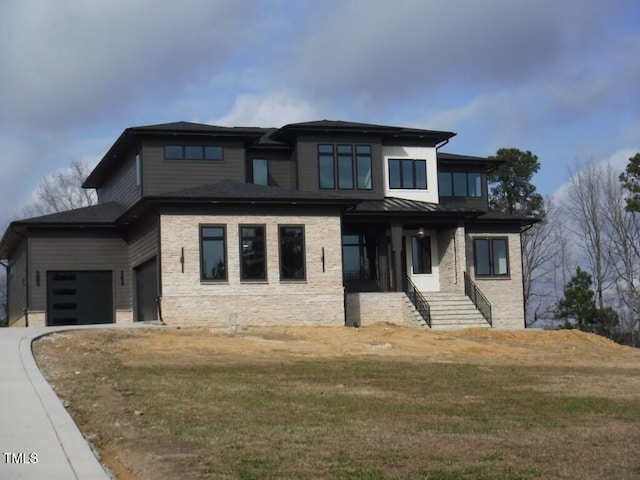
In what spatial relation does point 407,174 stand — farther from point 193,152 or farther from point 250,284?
point 250,284

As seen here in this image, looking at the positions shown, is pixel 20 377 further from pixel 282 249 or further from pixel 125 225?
pixel 125 225

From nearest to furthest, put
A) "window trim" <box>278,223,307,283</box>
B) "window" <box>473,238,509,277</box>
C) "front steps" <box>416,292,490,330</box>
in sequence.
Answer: "window trim" <box>278,223,307,283</box>, "front steps" <box>416,292,490,330</box>, "window" <box>473,238,509,277</box>

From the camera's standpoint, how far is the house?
3023 centimetres

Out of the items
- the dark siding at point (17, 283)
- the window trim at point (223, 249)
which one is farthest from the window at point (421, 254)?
the dark siding at point (17, 283)

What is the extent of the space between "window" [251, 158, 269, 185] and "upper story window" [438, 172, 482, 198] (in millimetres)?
8148

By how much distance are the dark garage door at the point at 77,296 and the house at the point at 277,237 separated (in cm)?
5

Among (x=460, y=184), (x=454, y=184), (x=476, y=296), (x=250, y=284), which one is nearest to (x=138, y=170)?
(x=250, y=284)

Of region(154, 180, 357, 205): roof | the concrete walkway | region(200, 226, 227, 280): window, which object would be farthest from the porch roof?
the concrete walkway

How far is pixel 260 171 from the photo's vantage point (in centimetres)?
3625

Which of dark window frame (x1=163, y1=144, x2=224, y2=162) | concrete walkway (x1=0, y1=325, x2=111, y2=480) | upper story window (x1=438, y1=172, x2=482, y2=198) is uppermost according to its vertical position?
dark window frame (x1=163, y1=144, x2=224, y2=162)

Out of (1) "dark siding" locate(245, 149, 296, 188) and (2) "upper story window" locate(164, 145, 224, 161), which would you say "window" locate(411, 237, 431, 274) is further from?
(2) "upper story window" locate(164, 145, 224, 161)

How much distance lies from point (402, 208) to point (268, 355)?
1451 cm

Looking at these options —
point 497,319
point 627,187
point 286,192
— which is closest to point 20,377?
point 286,192

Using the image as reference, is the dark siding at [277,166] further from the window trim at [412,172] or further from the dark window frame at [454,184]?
the dark window frame at [454,184]
